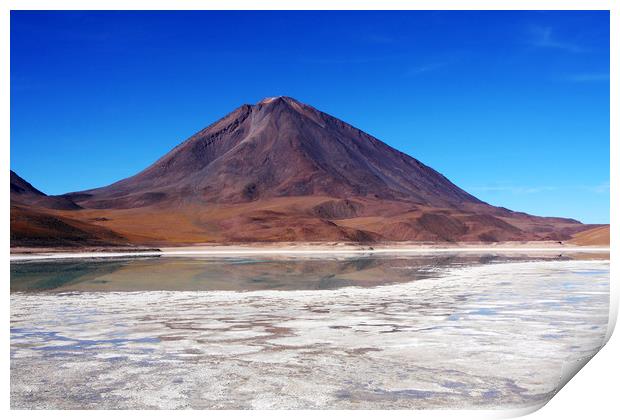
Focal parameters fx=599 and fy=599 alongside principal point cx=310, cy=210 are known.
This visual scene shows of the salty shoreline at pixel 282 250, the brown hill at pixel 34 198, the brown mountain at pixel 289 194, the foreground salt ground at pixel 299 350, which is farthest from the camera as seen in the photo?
the brown hill at pixel 34 198

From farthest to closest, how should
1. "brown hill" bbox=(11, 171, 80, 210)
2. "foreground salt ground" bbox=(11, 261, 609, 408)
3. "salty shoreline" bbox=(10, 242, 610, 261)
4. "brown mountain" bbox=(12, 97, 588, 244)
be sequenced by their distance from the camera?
"brown hill" bbox=(11, 171, 80, 210) < "brown mountain" bbox=(12, 97, 588, 244) < "salty shoreline" bbox=(10, 242, 610, 261) < "foreground salt ground" bbox=(11, 261, 609, 408)

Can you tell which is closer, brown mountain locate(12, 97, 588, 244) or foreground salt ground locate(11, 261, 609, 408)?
foreground salt ground locate(11, 261, 609, 408)

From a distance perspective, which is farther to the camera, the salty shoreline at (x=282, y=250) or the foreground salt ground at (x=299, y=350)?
the salty shoreline at (x=282, y=250)

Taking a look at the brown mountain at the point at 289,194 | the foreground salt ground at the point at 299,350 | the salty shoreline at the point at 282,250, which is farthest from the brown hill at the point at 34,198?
the foreground salt ground at the point at 299,350

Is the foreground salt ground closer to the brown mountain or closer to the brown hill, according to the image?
the brown mountain

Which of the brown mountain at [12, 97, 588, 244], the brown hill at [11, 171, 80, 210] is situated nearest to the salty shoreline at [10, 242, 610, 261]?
the brown mountain at [12, 97, 588, 244]

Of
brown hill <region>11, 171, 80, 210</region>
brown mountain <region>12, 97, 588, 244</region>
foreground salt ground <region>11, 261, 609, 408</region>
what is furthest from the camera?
brown hill <region>11, 171, 80, 210</region>

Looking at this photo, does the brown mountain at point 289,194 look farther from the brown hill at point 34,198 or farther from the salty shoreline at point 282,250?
the salty shoreline at point 282,250
